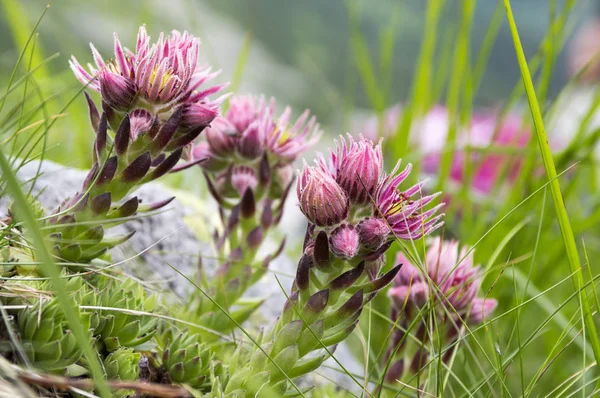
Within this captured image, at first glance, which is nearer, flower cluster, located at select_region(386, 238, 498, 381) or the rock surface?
flower cluster, located at select_region(386, 238, 498, 381)

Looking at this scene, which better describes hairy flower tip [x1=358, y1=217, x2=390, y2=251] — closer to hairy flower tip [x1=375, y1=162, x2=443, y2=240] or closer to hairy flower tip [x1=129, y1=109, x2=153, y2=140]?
hairy flower tip [x1=375, y1=162, x2=443, y2=240]

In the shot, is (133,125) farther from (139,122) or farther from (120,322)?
(120,322)

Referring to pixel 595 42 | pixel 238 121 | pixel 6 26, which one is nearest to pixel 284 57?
pixel 6 26

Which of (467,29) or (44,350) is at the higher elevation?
(467,29)

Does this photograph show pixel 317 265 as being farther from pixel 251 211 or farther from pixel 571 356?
pixel 571 356

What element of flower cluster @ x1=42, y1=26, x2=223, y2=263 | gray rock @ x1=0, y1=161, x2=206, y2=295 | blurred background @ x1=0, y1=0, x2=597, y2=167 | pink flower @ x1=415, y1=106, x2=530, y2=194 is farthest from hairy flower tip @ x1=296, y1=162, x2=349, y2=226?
blurred background @ x1=0, y1=0, x2=597, y2=167
